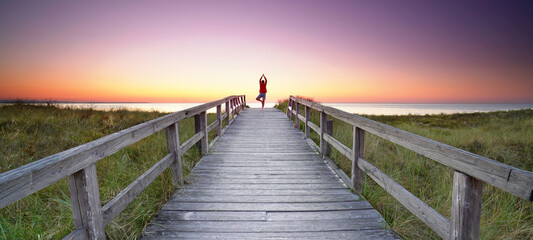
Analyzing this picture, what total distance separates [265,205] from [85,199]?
191 centimetres

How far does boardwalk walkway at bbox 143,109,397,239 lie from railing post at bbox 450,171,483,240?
0.82 metres

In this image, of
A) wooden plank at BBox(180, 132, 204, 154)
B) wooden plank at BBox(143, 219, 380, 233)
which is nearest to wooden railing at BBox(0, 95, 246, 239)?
wooden plank at BBox(143, 219, 380, 233)

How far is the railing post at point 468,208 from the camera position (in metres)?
1.70

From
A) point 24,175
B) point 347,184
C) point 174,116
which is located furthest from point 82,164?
point 347,184

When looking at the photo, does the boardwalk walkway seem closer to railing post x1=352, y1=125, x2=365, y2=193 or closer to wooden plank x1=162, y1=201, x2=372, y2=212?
wooden plank x1=162, y1=201, x2=372, y2=212

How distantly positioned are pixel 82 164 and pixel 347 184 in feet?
10.7

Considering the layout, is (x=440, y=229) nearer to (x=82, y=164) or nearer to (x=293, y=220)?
(x=293, y=220)

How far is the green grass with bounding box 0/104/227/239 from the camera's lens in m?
2.37

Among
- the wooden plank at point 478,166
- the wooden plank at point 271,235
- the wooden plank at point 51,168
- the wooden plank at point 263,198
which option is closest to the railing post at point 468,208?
the wooden plank at point 478,166

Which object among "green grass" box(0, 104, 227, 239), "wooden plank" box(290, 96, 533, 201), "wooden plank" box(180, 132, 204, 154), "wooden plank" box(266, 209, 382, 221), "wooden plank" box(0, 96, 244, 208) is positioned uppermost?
"wooden plank" box(0, 96, 244, 208)

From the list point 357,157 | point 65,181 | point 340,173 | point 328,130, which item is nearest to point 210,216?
point 357,157

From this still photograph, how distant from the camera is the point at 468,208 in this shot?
5.61 ft

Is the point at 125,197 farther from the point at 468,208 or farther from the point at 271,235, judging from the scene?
the point at 468,208

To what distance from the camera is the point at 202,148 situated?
5508 millimetres
